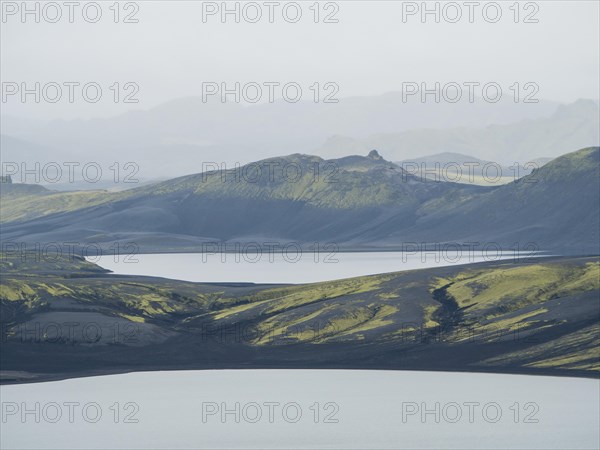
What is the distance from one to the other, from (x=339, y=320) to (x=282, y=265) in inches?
3241

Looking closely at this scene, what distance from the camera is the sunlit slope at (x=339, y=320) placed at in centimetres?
7925

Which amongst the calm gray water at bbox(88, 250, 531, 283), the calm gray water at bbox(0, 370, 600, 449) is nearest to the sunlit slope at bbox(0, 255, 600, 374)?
the calm gray water at bbox(0, 370, 600, 449)

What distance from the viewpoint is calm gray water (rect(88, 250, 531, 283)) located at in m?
143

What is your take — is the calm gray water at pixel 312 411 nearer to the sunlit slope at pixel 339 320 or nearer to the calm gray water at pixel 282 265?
the sunlit slope at pixel 339 320

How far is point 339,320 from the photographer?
8788 centimetres

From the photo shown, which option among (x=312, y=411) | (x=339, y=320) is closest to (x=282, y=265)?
(x=339, y=320)

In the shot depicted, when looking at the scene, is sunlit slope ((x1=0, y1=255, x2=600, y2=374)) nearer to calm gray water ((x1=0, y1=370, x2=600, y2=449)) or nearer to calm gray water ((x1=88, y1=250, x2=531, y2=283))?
calm gray water ((x1=0, y1=370, x2=600, y2=449))

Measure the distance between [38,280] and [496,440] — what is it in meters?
56.0

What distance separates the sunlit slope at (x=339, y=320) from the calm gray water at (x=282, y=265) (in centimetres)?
3466

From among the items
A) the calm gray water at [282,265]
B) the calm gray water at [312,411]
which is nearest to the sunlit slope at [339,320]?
the calm gray water at [312,411]

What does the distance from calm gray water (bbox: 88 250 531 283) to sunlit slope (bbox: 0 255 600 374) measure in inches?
1365

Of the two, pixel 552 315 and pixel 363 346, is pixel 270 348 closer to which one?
pixel 363 346

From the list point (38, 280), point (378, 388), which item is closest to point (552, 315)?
point (378, 388)

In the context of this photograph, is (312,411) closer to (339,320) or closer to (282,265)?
(339,320)
